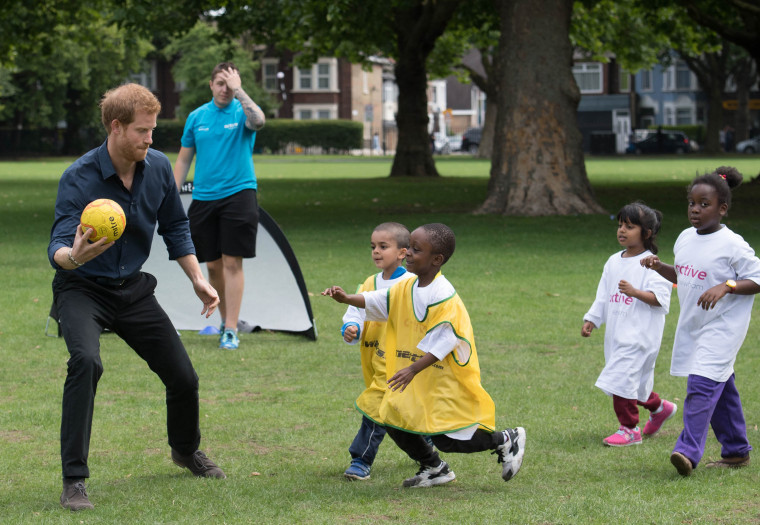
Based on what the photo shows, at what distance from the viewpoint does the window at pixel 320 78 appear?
81.1 metres

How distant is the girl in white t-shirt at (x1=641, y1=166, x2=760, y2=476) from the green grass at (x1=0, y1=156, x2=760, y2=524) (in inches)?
10.8

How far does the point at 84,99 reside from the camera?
68.8 m

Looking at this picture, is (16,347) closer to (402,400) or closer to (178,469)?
(178,469)

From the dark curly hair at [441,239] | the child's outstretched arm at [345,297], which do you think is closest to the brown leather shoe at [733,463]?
the dark curly hair at [441,239]

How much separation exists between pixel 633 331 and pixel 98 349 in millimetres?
2936

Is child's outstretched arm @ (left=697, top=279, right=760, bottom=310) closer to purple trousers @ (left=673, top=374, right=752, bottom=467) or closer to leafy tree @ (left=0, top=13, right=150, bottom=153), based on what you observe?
purple trousers @ (left=673, top=374, right=752, bottom=467)

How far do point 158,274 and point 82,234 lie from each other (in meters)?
5.18

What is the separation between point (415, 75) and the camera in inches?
1390

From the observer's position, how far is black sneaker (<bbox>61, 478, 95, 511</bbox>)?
15.4ft

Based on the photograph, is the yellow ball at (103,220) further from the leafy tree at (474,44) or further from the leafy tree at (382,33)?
the leafy tree at (382,33)

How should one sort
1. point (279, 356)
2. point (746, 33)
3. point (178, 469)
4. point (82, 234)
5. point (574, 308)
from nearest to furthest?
point (82, 234) < point (178, 469) < point (279, 356) < point (574, 308) < point (746, 33)

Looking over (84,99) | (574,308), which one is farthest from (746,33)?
(84,99)

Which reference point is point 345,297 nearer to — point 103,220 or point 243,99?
point 103,220

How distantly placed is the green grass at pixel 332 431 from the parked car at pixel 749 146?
189ft
